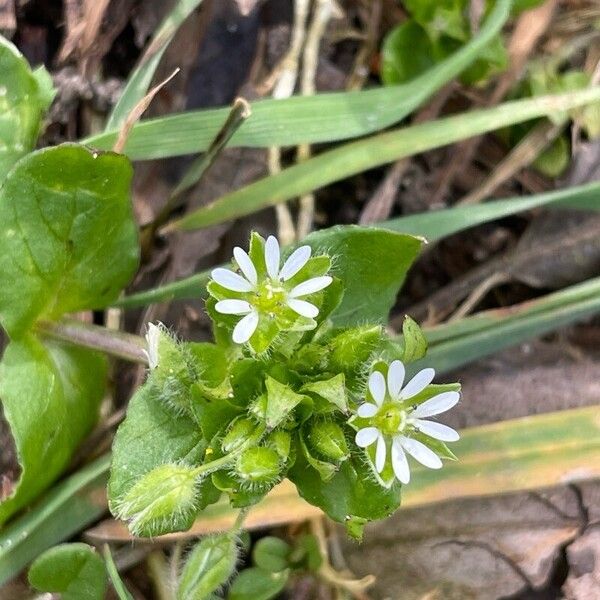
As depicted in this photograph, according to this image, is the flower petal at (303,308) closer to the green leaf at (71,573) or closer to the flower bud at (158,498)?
the flower bud at (158,498)

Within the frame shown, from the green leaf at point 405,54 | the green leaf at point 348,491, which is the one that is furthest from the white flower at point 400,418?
the green leaf at point 405,54

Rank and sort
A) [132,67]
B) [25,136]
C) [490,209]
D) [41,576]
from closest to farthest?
1. [41,576]
2. [25,136]
3. [490,209]
4. [132,67]

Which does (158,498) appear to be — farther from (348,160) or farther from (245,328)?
(348,160)

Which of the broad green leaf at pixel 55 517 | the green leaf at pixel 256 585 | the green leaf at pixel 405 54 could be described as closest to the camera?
the broad green leaf at pixel 55 517

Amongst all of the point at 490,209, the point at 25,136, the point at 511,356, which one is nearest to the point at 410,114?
the point at 490,209

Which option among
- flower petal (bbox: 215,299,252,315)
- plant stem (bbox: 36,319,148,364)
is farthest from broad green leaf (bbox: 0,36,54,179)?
flower petal (bbox: 215,299,252,315)

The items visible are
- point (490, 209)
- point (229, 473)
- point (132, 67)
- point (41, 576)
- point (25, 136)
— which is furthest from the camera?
point (132, 67)

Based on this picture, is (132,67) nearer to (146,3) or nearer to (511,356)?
(146,3)
